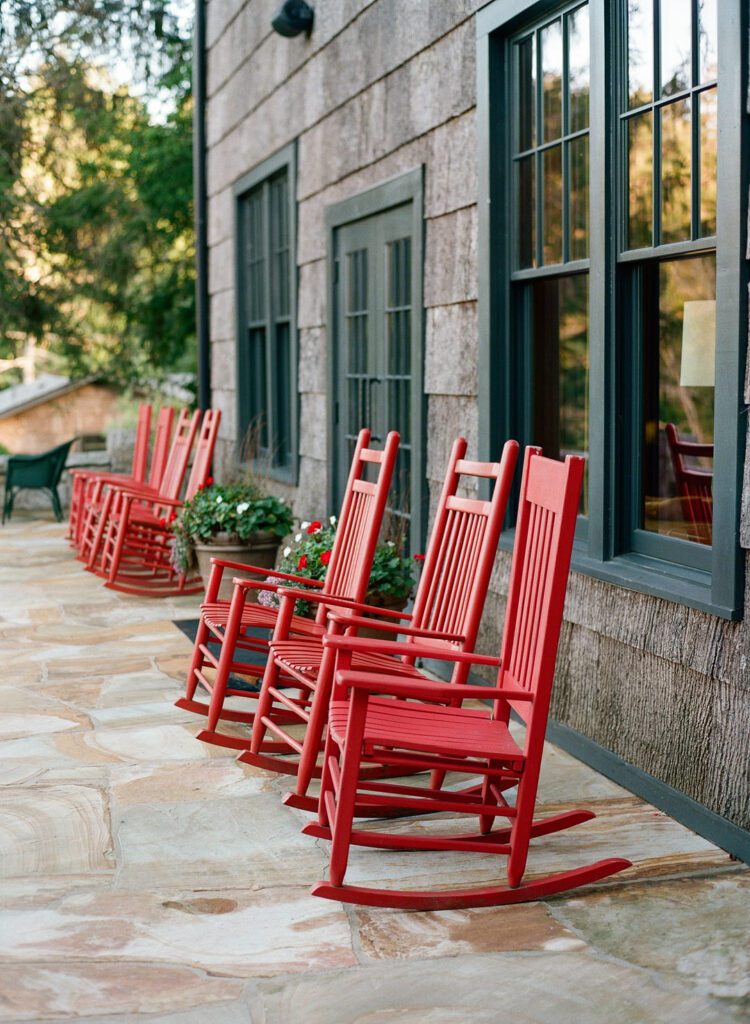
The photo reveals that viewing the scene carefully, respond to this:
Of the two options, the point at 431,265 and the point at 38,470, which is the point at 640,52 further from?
the point at 38,470

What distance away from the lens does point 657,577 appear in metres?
3.38

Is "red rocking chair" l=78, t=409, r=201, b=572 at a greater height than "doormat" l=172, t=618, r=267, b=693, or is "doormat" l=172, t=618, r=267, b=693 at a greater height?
"red rocking chair" l=78, t=409, r=201, b=572

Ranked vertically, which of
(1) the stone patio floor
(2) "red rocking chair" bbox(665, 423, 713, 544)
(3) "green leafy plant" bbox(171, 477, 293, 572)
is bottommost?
(1) the stone patio floor

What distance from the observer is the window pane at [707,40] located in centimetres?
315

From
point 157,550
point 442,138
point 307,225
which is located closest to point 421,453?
point 442,138

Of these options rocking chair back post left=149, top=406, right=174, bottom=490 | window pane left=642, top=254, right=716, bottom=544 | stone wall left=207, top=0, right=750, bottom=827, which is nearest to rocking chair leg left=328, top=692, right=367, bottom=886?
stone wall left=207, top=0, right=750, bottom=827

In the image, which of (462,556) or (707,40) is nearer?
(707,40)

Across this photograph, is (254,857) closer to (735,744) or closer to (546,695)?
(546,695)

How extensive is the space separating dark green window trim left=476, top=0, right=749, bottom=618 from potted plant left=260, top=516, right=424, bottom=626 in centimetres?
58

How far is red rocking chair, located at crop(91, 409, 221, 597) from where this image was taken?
6949mm

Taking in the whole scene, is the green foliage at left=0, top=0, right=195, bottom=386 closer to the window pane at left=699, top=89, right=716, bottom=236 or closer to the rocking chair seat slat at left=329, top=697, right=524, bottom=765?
the window pane at left=699, top=89, right=716, bottom=236

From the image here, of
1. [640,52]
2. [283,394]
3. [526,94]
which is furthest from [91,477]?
[640,52]

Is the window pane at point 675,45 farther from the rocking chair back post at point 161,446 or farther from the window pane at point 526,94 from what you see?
the rocking chair back post at point 161,446

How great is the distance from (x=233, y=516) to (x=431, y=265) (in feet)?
6.29
